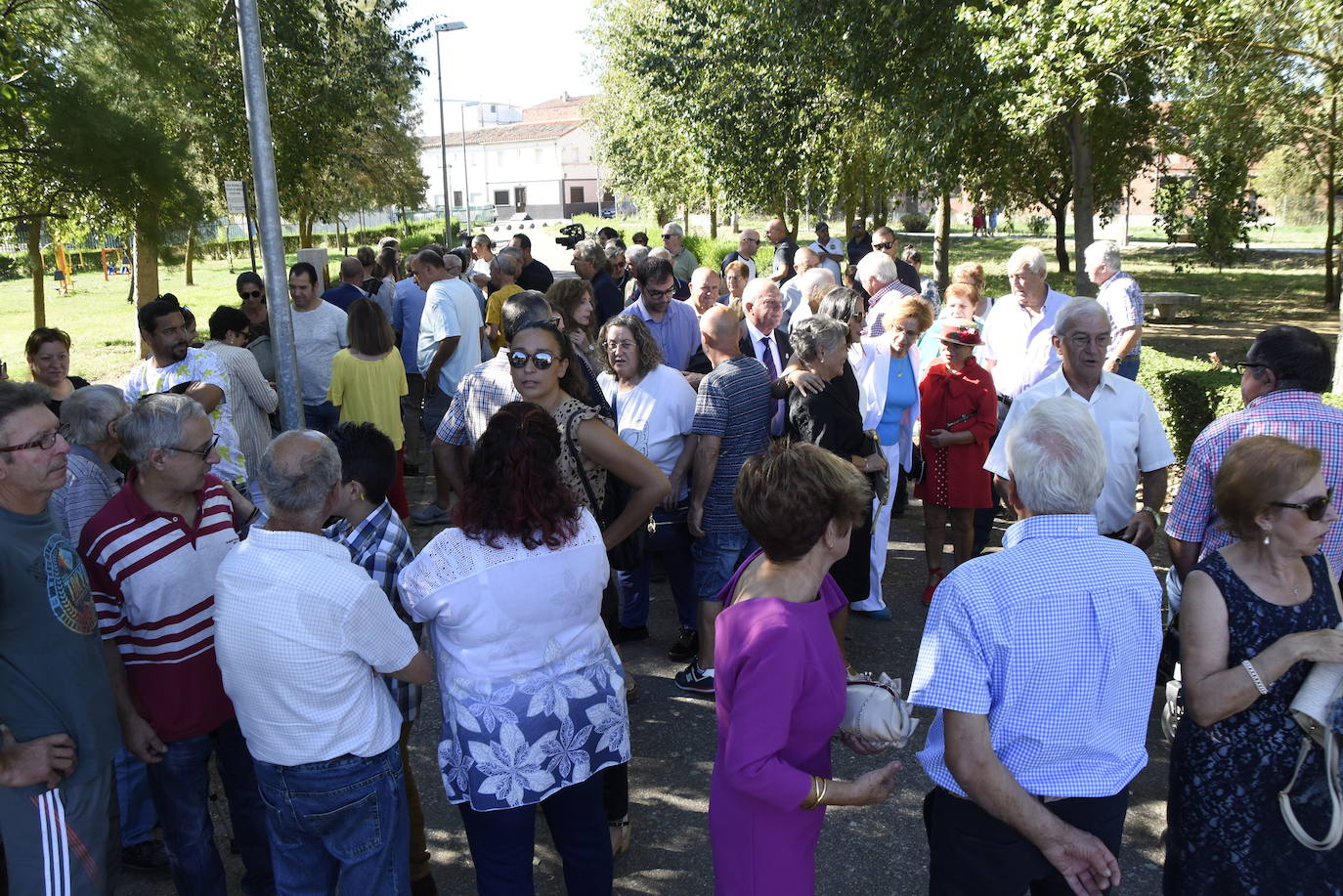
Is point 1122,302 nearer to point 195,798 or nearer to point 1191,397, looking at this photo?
point 1191,397

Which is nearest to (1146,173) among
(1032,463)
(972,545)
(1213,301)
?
(1213,301)

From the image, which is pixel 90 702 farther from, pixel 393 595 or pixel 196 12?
pixel 196 12

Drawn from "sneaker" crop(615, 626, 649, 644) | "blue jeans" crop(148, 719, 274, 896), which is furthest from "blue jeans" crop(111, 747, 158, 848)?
"sneaker" crop(615, 626, 649, 644)

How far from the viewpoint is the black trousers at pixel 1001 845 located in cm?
230

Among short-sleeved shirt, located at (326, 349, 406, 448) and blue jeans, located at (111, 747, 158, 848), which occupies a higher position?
short-sleeved shirt, located at (326, 349, 406, 448)

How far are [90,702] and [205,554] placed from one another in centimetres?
A: 52

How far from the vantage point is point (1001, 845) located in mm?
2332

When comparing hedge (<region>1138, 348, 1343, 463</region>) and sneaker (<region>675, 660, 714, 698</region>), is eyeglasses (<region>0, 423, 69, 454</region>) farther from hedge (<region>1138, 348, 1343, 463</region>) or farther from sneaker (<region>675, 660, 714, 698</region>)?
hedge (<region>1138, 348, 1343, 463</region>)

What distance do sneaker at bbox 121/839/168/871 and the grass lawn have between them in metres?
Result: 8.94

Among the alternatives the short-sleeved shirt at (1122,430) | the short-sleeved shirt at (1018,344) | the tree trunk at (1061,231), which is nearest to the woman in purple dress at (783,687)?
the short-sleeved shirt at (1122,430)

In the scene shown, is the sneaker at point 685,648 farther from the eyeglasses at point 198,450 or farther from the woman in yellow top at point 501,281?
the woman in yellow top at point 501,281

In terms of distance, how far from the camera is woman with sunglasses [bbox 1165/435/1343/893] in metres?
2.48

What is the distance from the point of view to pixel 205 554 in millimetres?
3037

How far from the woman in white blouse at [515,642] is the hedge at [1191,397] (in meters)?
6.55
